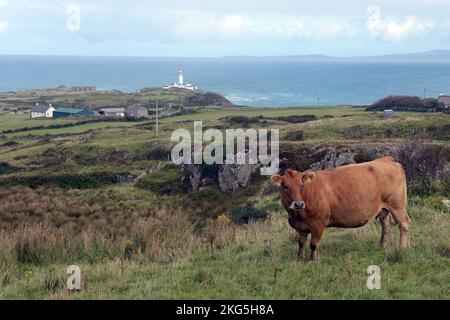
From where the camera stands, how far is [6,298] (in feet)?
23.6

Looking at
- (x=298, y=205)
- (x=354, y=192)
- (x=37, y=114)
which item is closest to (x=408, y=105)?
(x=37, y=114)

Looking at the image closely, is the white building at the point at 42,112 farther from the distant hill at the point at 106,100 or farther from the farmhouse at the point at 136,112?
the farmhouse at the point at 136,112

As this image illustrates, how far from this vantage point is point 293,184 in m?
8.44

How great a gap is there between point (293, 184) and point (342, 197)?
102cm

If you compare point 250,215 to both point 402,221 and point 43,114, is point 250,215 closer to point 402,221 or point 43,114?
point 402,221

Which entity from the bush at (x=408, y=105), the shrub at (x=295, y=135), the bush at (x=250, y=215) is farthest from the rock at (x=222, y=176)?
the bush at (x=408, y=105)

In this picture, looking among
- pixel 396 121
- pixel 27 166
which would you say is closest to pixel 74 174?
pixel 27 166

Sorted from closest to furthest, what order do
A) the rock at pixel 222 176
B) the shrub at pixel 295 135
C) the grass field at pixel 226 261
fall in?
the grass field at pixel 226 261 < the rock at pixel 222 176 < the shrub at pixel 295 135

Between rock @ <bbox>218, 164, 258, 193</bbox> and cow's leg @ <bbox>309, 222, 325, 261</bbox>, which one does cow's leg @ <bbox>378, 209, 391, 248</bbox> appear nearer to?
cow's leg @ <bbox>309, 222, 325, 261</bbox>

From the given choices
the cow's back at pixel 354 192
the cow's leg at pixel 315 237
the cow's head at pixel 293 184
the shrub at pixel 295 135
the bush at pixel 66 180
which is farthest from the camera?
the shrub at pixel 295 135

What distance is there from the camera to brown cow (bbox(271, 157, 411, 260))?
8.59m

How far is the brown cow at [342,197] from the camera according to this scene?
28.2 ft
